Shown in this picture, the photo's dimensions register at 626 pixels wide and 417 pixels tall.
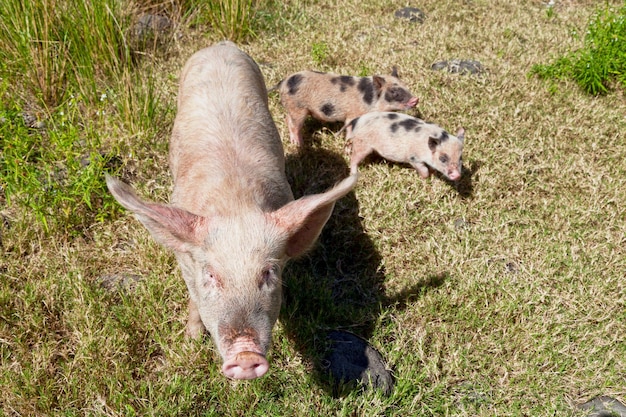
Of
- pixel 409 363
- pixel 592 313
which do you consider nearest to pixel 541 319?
pixel 592 313

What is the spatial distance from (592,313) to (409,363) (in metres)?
1.45

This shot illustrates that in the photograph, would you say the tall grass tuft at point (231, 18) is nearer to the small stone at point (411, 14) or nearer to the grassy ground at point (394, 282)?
the grassy ground at point (394, 282)

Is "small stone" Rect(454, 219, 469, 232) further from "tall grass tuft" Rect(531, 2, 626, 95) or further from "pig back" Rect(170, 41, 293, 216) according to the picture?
"tall grass tuft" Rect(531, 2, 626, 95)

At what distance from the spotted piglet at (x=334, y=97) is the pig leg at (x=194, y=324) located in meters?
2.39

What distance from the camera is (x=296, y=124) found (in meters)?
5.11

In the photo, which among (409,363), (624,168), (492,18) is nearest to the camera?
(409,363)

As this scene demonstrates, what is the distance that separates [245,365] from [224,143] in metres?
1.61

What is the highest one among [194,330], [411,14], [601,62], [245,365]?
[601,62]

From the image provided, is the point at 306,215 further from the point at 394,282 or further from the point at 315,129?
the point at 315,129

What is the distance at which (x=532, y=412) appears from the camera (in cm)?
305

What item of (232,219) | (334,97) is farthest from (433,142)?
(232,219)

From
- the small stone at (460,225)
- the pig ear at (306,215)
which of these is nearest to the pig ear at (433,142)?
the small stone at (460,225)

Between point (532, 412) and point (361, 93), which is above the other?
point (361, 93)

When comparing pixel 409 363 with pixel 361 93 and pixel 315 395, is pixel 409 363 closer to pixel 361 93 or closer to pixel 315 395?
pixel 315 395
